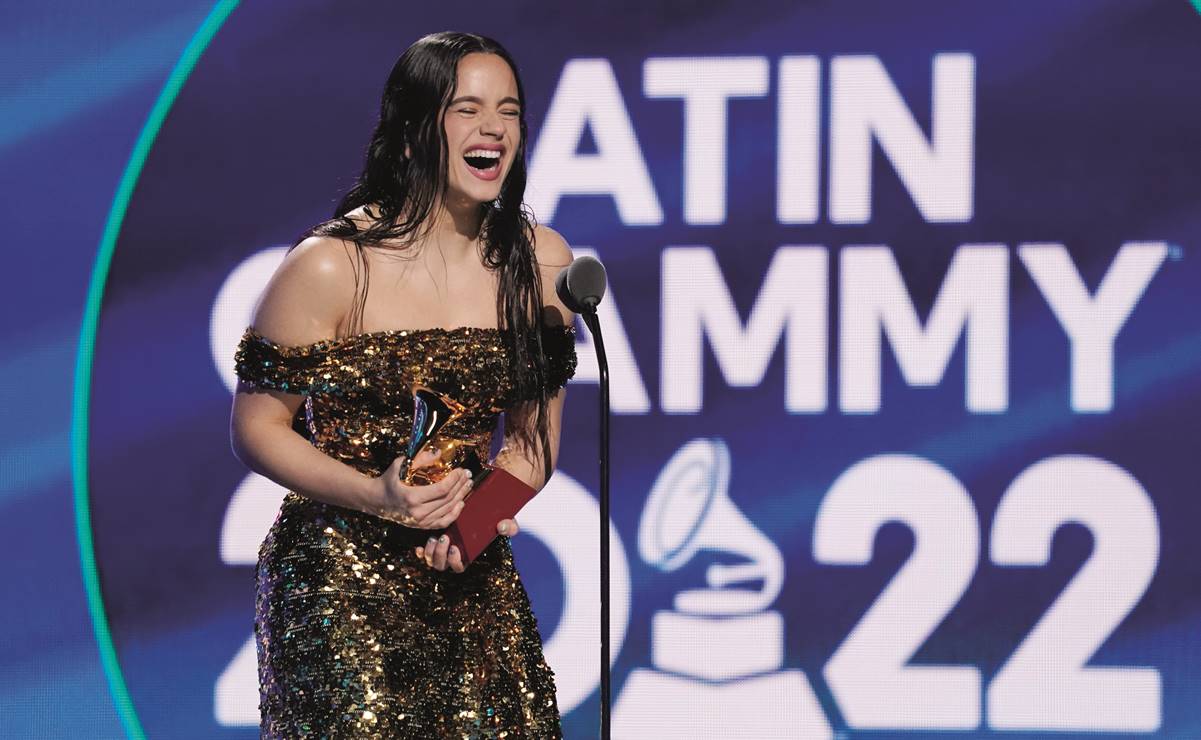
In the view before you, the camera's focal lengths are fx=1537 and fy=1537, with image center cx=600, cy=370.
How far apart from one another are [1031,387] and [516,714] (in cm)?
187

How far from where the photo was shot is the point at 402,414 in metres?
2.19

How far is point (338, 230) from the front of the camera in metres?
2.18

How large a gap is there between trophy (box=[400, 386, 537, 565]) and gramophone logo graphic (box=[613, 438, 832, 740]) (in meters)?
1.51

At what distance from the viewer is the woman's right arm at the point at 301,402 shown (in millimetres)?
2061

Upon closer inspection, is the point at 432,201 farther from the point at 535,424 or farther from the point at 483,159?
the point at 535,424

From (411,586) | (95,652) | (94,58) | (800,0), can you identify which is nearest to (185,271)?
(94,58)

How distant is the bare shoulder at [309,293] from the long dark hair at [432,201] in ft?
0.07

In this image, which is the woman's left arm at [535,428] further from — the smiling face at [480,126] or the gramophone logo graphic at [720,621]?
the gramophone logo graphic at [720,621]

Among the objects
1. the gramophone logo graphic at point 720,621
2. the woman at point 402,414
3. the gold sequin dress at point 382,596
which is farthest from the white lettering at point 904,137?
the gold sequin dress at point 382,596

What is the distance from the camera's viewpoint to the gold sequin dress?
207cm

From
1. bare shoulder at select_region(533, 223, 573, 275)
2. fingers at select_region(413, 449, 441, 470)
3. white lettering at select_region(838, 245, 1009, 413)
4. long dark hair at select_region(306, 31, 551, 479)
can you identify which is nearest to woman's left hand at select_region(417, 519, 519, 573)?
fingers at select_region(413, 449, 441, 470)

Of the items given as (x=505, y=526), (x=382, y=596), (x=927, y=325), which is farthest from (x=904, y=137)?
(x=382, y=596)

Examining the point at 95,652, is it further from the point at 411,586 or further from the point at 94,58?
the point at 411,586

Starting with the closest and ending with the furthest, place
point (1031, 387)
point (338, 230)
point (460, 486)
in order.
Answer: point (460, 486)
point (338, 230)
point (1031, 387)
